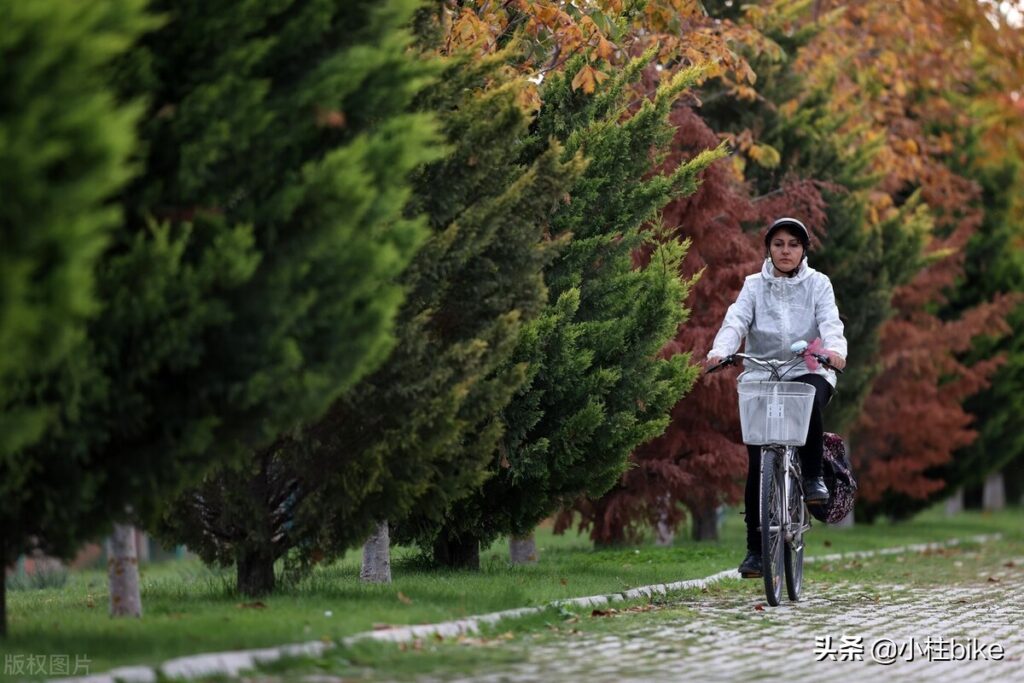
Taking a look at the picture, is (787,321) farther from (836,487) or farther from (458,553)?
(458,553)

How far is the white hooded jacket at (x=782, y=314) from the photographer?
A: 1041 cm

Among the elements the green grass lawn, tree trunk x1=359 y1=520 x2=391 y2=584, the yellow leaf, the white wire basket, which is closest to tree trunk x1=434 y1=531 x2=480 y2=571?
the green grass lawn

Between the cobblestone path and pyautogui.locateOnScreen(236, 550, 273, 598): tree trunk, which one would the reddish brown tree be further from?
pyautogui.locateOnScreen(236, 550, 273, 598): tree trunk

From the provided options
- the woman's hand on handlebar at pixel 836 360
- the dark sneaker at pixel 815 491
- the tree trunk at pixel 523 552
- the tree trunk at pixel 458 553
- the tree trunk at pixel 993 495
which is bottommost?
the tree trunk at pixel 993 495

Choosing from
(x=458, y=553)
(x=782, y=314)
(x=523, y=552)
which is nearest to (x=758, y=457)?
(x=782, y=314)

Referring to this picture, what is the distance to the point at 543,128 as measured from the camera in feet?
38.4

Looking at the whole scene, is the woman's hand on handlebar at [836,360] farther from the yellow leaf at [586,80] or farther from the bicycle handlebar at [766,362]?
the yellow leaf at [586,80]

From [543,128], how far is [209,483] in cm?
391

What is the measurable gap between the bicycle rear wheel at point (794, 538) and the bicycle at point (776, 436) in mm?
11

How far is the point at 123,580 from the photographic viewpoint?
8227mm

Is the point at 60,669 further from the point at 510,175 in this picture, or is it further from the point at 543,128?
the point at 543,128

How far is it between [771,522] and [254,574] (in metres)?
3.03

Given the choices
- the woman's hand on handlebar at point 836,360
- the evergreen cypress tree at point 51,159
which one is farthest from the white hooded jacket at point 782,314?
the evergreen cypress tree at point 51,159

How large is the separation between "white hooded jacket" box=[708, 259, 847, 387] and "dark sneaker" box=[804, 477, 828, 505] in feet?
2.18
